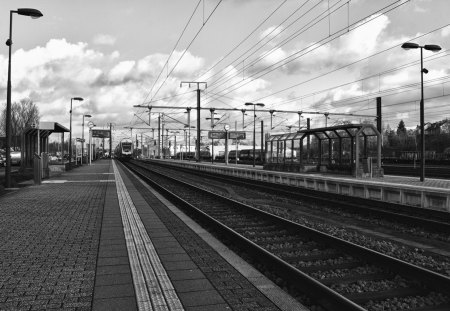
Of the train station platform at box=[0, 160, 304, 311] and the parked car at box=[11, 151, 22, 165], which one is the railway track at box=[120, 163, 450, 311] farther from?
the parked car at box=[11, 151, 22, 165]

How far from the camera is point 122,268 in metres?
5.71

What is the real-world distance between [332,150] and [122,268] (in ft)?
75.9

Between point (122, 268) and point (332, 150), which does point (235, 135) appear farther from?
point (122, 268)

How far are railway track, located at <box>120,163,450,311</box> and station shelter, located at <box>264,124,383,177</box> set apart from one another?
16.2 meters

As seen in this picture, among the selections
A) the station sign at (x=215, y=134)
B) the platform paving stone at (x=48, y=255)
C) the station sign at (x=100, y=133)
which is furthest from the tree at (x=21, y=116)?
the platform paving stone at (x=48, y=255)

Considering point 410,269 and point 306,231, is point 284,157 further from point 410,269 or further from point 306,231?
point 410,269

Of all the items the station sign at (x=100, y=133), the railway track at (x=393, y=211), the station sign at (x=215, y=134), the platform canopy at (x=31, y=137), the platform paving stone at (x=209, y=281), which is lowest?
the railway track at (x=393, y=211)

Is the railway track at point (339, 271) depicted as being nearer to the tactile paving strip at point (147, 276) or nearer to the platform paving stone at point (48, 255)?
the tactile paving strip at point (147, 276)

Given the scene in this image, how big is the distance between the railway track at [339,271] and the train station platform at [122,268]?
30 centimetres

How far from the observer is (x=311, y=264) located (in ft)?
20.5

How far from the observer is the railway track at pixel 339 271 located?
14.6 ft

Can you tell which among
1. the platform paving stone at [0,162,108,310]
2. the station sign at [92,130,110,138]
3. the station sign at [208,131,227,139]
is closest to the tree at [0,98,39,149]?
the station sign at [92,130,110,138]

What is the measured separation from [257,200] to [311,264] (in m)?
10.2

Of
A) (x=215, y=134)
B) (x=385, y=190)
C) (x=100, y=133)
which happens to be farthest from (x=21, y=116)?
(x=385, y=190)
